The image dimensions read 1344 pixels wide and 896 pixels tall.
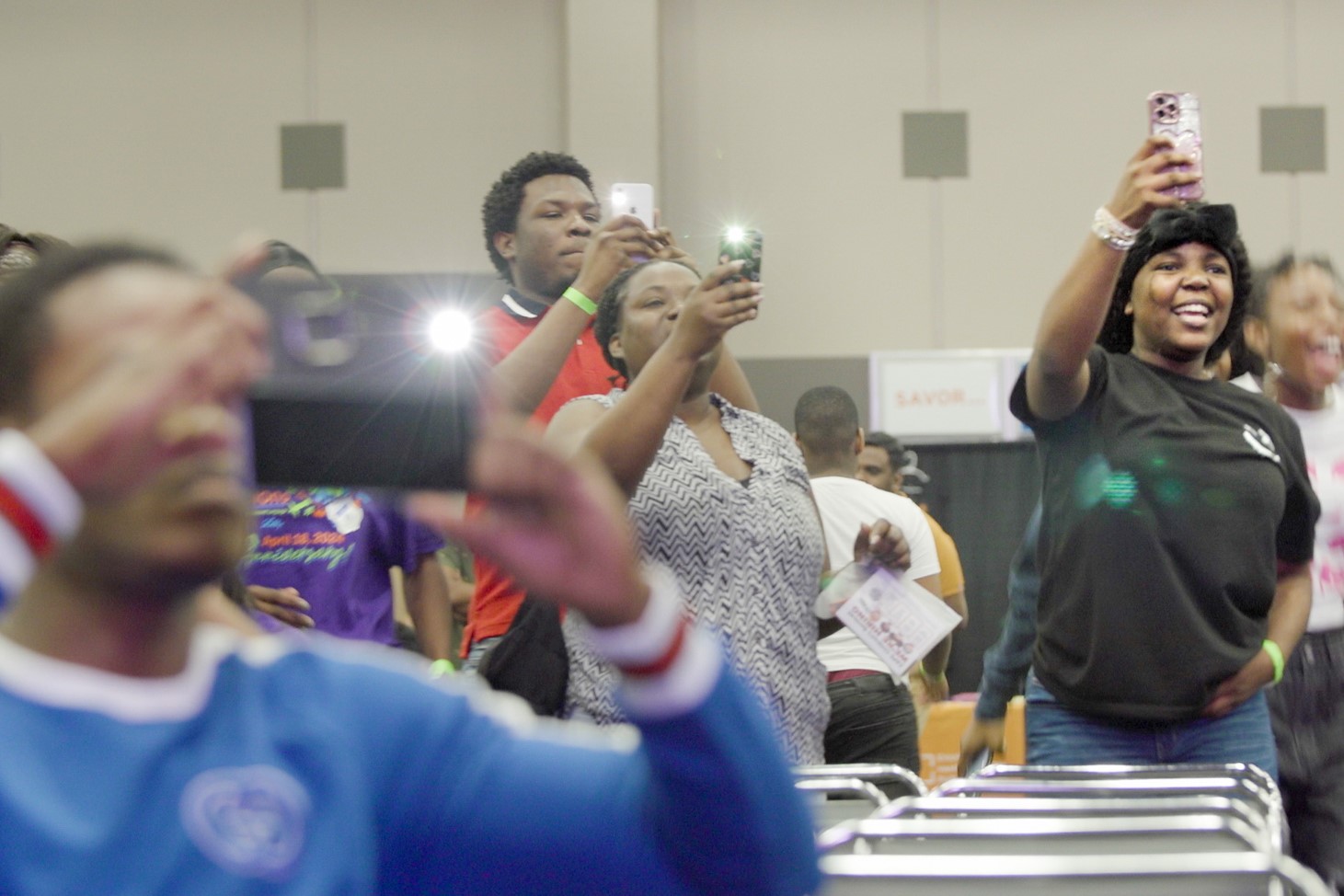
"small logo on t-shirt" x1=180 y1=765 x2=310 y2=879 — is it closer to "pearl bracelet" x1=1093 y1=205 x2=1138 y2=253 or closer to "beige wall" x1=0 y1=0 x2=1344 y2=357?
"pearl bracelet" x1=1093 y1=205 x2=1138 y2=253

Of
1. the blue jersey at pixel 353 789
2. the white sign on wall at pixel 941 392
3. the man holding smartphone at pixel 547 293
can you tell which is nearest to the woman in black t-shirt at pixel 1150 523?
the man holding smartphone at pixel 547 293

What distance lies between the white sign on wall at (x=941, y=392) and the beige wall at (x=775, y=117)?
444mm

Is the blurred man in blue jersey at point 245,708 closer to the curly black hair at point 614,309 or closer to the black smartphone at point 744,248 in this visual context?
the black smartphone at point 744,248

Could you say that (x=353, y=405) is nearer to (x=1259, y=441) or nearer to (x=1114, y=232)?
(x=1114, y=232)

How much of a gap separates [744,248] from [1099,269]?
53 cm

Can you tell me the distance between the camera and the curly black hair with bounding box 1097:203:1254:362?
8.67 ft

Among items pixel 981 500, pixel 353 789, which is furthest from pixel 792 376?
pixel 353 789

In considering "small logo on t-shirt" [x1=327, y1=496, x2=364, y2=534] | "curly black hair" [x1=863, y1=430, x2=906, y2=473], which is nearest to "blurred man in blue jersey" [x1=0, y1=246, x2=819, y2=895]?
"small logo on t-shirt" [x1=327, y1=496, x2=364, y2=534]

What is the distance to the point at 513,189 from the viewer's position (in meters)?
3.21

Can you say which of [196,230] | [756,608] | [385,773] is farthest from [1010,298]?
[385,773]

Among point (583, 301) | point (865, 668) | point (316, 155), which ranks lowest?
point (865, 668)

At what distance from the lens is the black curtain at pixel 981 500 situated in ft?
26.3

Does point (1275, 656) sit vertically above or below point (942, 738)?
above

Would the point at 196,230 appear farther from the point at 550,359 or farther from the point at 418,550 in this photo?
the point at 550,359
